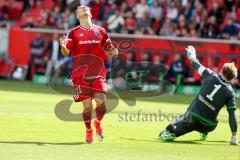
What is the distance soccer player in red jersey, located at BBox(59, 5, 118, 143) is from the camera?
1291 cm

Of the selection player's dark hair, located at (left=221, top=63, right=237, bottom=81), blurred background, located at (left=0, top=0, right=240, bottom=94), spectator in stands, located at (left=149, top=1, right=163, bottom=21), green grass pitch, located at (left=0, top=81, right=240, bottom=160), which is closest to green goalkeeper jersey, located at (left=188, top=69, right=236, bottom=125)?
player's dark hair, located at (left=221, top=63, right=237, bottom=81)

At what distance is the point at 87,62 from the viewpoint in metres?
13.2

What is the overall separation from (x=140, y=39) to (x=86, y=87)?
51.2 feet

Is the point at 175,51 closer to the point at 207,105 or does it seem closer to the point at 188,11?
the point at 188,11

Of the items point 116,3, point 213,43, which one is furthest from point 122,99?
point 116,3

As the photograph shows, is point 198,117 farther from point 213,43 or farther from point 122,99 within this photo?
point 213,43

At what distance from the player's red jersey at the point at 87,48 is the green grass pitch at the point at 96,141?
1211mm

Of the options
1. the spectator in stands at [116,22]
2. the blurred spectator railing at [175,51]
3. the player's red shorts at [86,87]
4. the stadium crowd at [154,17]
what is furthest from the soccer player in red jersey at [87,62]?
the spectator in stands at [116,22]

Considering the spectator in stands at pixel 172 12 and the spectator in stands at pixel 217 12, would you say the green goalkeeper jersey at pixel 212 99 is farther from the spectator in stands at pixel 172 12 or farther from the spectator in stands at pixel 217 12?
the spectator in stands at pixel 172 12

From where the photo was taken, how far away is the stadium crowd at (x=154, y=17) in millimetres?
28453

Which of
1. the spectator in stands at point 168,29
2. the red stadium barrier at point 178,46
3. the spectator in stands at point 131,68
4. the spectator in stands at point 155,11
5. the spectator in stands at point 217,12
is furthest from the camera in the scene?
the spectator in stands at point 155,11

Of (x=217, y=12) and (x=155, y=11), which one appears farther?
(x=155, y=11)

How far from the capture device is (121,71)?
87.4 feet

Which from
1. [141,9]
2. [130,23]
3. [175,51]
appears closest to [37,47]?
[130,23]
